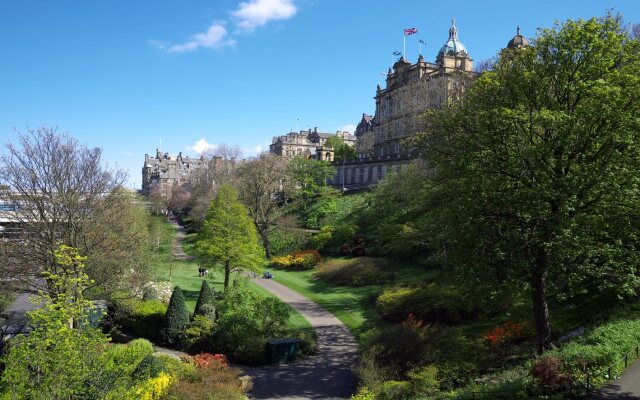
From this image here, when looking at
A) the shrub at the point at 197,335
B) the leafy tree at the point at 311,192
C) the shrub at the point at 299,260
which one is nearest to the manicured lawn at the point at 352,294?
the shrub at the point at 299,260

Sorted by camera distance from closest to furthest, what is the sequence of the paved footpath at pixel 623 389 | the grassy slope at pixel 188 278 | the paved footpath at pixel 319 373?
1. the paved footpath at pixel 623 389
2. the paved footpath at pixel 319 373
3. the grassy slope at pixel 188 278

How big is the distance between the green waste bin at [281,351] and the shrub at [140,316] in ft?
23.8

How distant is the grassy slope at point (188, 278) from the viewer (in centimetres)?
2956

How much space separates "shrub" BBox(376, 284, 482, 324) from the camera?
23.9 meters

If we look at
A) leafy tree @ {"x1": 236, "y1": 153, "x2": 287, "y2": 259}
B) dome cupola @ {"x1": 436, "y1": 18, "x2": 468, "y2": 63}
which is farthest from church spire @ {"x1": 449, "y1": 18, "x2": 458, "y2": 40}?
leafy tree @ {"x1": 236, "y1": 153, "x2": 287, "y2": 259}

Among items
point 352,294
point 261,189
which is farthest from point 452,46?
point 352,294

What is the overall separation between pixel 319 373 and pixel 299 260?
25.8 metres

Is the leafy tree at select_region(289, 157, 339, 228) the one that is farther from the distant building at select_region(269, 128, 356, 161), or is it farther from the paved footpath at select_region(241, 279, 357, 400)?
the distant building at select_region(269, 128, 356, 161)

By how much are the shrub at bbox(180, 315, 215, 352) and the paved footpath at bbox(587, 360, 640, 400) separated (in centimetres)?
1784

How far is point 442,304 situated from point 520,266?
841 cm

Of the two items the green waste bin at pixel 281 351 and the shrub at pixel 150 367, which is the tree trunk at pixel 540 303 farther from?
the shrub at pixel 150 367

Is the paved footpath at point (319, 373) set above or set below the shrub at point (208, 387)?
below

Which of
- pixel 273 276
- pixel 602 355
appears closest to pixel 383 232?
pixel 273 276

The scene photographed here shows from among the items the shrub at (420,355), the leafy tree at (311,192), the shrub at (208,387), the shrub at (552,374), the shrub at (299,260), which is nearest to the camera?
the shrub at (552,374)
